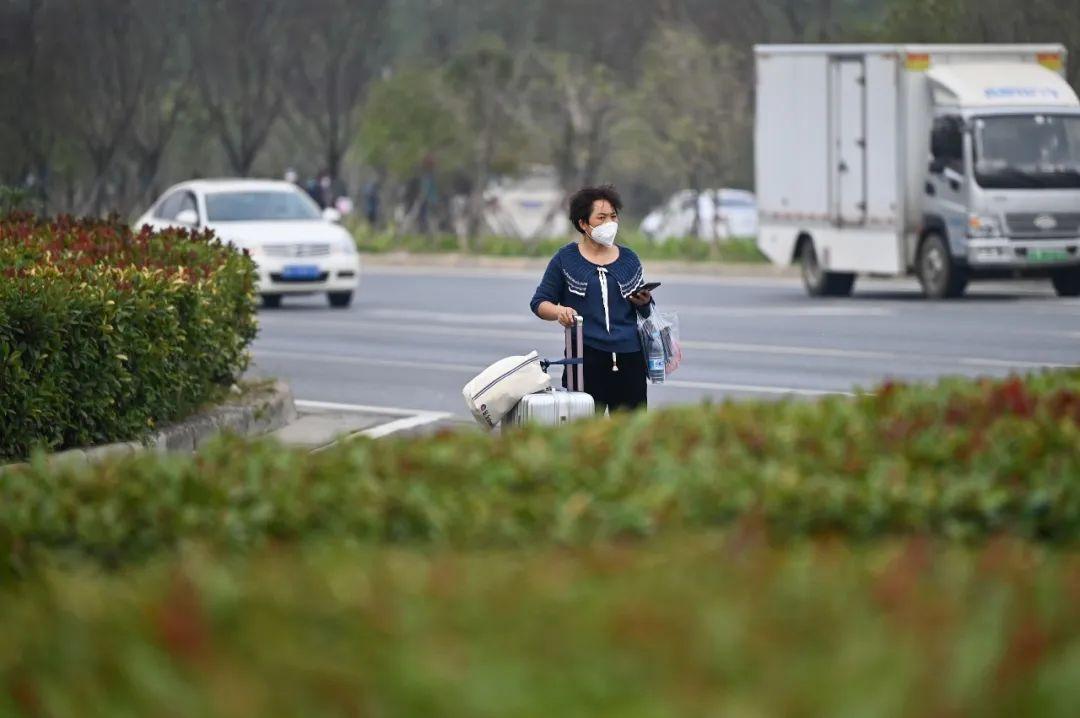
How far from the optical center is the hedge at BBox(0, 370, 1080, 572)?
5117 mm

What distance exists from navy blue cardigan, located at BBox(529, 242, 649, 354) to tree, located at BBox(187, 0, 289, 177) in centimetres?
3497

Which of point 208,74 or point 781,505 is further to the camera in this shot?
point 208,74

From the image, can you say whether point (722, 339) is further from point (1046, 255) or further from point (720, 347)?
point (1046, 255)

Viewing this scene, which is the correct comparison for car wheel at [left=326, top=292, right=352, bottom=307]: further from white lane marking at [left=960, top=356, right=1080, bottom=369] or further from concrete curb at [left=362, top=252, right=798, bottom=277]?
white lane marking at [left=960, top=356, right=1080, bottom=369]

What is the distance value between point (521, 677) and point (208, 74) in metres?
44.5

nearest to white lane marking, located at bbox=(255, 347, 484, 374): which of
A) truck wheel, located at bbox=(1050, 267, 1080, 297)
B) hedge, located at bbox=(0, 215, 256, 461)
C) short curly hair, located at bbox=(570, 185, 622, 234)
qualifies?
hedge, located at bbox=(0, 215, 256, 461)

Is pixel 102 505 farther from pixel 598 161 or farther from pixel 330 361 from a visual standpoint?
pixel 598 161

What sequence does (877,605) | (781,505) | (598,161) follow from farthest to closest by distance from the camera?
(598,161) → (781,505) → (877,605)

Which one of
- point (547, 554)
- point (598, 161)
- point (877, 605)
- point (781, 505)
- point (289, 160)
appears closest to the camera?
point (877, 605)

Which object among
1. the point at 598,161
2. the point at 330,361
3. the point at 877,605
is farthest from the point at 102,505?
the point at 598,161

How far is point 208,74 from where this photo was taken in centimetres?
4688

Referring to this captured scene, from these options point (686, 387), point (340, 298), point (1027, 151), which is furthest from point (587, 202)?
point (1027, 151)

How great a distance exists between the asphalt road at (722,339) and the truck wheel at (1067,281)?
282 millimetres

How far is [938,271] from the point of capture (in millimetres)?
26547
